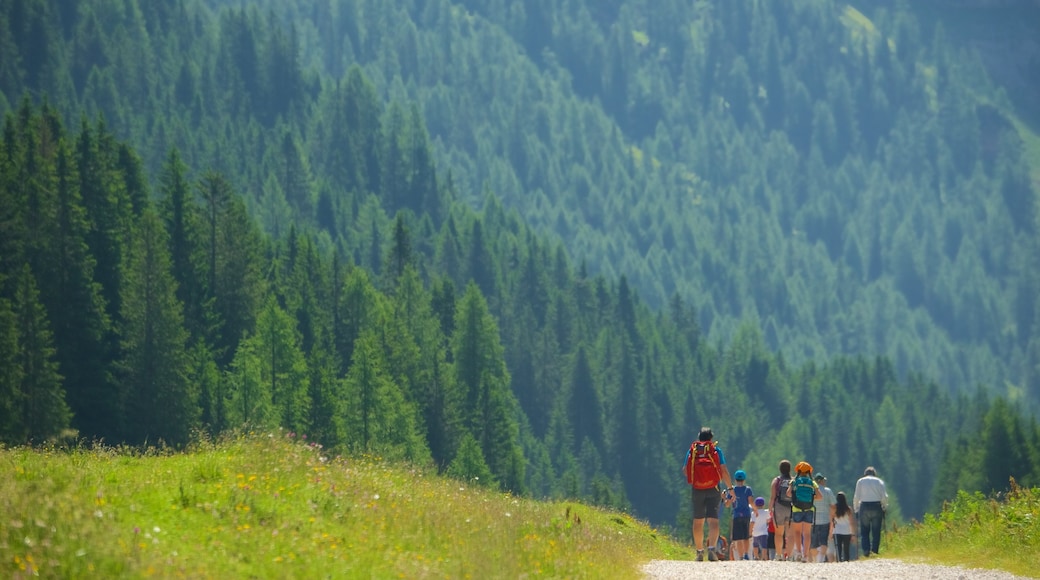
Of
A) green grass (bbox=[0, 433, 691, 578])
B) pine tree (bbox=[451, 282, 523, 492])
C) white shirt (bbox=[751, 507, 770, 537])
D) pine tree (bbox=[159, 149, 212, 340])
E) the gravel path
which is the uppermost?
pine tree (bbox=[159, 149, 212, 340])

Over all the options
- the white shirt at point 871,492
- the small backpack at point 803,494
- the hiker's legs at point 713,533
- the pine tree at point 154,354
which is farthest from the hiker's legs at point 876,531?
the pine tree at point 154,354

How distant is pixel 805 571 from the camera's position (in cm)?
2252

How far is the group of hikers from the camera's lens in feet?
87.6

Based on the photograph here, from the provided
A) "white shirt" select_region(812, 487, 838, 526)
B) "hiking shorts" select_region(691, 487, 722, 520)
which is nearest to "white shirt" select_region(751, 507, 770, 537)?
"white shirt" select_region(812, 487, 838, 526)

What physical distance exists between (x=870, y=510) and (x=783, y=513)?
13.2ft

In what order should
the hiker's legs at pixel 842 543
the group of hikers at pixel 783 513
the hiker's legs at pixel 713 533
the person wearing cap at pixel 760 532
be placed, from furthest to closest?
the person wearing cap at pixel 760 532
the hiker's legs at pixel 842 543
the hiker's legs at pixel 713 533
the group of hikers at pixel 783 513

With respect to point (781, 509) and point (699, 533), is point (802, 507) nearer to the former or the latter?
point (781, 509)

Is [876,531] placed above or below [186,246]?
below

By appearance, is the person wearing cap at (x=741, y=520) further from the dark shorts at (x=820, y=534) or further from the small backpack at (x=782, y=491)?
the small backpack at (x=782, y=491)

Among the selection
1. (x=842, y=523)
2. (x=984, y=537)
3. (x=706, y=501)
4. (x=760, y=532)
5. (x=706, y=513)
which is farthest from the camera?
(x=760, y=532)

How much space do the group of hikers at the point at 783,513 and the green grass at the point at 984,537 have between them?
1.08m

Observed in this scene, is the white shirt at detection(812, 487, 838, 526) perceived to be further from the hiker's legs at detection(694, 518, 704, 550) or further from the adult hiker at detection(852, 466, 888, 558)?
the hiker's legs at detection(694, 518, 704, 550)

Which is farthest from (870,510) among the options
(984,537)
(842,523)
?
(984,537)

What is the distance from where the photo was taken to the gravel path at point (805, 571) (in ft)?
71.7
